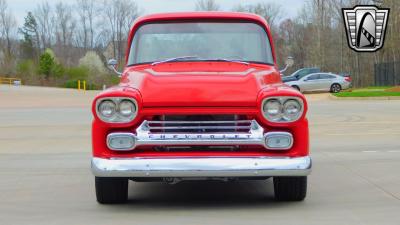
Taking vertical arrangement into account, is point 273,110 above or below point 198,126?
above

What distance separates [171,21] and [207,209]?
2.50 m

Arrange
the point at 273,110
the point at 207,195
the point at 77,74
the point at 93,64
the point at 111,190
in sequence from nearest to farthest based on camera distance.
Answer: the point at 273,110 < the point at 111,190 < the point at 207,195 < the point at 77,74 < the point at 93,64

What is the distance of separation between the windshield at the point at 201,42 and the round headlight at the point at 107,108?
5.01 feet

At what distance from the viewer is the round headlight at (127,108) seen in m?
5.80

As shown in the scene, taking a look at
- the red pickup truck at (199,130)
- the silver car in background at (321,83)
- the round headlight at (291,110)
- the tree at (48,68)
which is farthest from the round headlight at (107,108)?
the tree at (48,68)

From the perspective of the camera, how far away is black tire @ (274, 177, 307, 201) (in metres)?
6.32

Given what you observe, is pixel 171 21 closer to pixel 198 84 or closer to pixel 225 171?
pixel 198 84

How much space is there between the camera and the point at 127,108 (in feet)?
19.1

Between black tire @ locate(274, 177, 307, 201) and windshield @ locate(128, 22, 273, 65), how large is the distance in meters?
1.62

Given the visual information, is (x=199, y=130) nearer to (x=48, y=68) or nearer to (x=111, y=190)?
(x=111, y=190)

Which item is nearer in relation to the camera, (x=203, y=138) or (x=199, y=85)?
(x=203, y=138)

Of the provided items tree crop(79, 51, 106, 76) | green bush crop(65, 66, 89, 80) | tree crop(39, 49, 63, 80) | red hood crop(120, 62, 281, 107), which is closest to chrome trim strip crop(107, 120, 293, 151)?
red hood crop(120, 62, 281, 107)

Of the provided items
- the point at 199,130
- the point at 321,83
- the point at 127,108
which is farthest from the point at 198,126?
the point at 321,83

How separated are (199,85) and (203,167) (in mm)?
849
